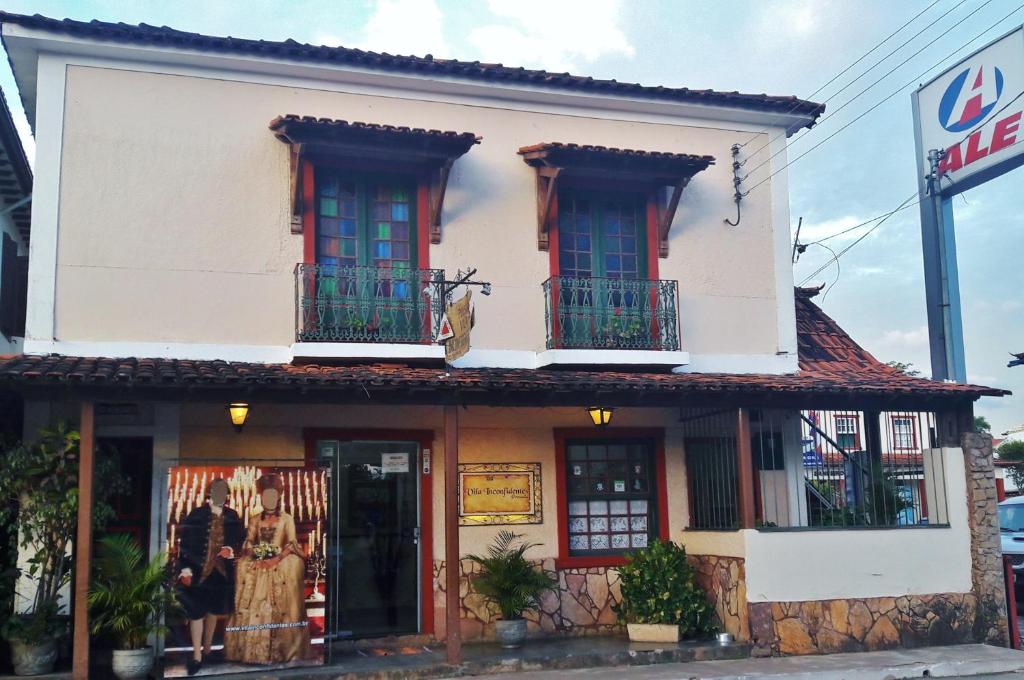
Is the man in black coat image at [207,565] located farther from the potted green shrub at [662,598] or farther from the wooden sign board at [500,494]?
the potted green shrub at [662,598]

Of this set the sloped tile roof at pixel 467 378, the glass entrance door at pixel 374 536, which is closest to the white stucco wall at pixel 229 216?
the sloped tile roof at pixel 467 378

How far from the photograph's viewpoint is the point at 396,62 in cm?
1311

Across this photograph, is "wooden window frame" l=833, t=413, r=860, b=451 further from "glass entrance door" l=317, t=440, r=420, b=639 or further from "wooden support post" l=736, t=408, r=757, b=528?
"glass entrance door" l=317, t=440, r=420, b=639

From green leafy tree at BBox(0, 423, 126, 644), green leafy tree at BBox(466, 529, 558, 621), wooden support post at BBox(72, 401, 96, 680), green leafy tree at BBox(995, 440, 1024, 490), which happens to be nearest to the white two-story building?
green leafy tree at BBox(466, 529, 558, 621)

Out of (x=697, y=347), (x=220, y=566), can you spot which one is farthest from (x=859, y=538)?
(x=220, y=566)

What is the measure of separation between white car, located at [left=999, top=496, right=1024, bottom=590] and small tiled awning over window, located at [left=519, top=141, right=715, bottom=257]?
7.34 m

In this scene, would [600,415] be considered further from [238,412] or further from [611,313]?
[238,412]

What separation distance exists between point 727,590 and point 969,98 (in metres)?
7.84

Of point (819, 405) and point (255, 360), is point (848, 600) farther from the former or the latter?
point (255, 360)

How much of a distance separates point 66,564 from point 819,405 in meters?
8.91

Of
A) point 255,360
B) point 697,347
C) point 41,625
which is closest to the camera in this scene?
point 41,625

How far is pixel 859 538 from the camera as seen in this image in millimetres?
12742

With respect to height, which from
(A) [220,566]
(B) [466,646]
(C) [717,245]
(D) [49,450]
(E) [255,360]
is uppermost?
(C) [717,245]

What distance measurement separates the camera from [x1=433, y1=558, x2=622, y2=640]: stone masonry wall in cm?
1278
